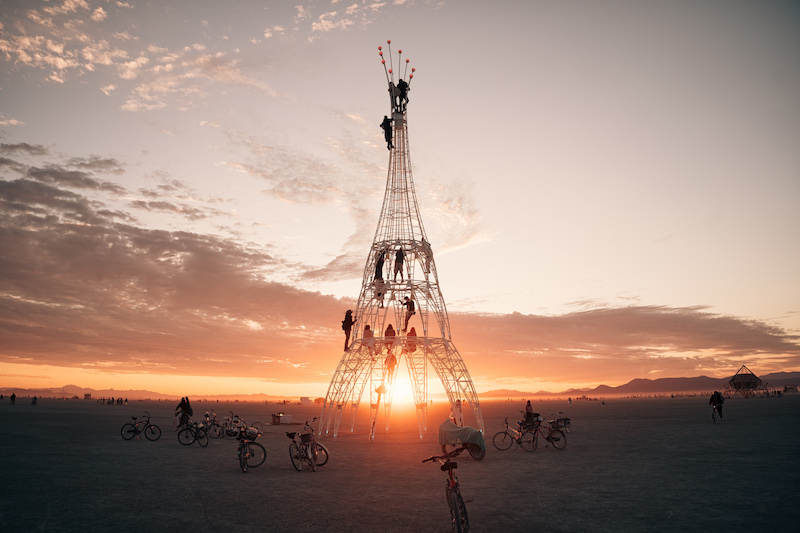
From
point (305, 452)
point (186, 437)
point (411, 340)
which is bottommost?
point (186, 437)

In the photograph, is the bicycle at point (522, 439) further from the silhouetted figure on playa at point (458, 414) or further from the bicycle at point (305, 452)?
the bicycle at point (305, 452)

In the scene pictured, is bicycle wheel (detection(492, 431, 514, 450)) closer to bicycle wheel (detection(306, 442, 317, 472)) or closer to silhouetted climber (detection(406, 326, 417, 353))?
silhouetted climber (detection(406, 326, 417, 353))

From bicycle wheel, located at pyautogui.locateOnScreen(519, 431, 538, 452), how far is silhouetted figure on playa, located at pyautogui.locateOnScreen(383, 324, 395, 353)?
939 centimetres

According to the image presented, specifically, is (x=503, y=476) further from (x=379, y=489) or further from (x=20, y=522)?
(x=20, y=522)

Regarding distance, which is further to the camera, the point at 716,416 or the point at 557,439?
the point at 716,416

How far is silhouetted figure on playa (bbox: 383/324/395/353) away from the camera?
29.8 metres

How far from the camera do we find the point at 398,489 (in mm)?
14789

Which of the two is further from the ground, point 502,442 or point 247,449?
point 247,449

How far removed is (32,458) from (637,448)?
89.3ft

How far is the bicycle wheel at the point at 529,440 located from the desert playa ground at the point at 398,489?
0.90 meters

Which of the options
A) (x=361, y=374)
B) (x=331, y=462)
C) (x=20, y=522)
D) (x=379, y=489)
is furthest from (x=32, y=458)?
(x=361, y=374)

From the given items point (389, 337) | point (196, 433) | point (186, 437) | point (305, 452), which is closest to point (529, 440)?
point (389, 337)

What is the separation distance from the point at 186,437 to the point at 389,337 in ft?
42.6

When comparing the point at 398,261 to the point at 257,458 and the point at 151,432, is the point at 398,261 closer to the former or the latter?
the point at 257,458
